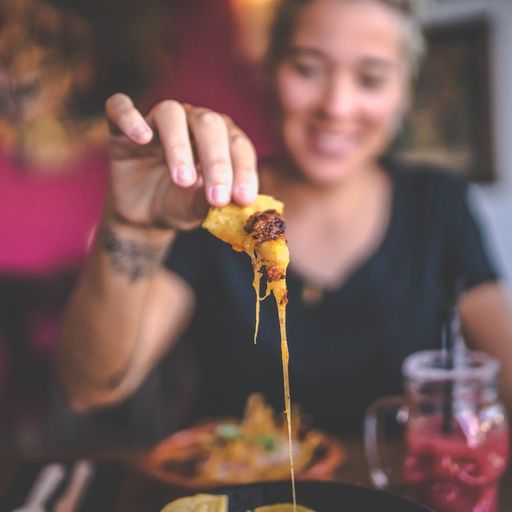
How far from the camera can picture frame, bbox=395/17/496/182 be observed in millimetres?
4504

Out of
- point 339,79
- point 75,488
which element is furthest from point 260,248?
point 339,79

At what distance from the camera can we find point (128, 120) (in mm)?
954

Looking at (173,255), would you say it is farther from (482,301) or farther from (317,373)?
(482,301)

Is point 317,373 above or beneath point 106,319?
beneath

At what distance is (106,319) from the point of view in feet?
4.37

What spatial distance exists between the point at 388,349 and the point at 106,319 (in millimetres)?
825

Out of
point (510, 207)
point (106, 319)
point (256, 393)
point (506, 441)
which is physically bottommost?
point (510, 207)

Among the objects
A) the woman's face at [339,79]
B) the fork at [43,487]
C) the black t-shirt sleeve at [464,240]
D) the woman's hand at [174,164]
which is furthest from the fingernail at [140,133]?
the black t-shirt sleeve at [464,240]

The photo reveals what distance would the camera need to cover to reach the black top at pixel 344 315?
1.77 meters

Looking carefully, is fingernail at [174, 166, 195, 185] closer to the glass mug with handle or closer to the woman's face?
the glass mug with handle

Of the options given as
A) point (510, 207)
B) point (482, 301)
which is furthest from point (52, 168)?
point (510, 207)

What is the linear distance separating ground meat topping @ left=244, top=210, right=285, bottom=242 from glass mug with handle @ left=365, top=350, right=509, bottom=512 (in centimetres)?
40

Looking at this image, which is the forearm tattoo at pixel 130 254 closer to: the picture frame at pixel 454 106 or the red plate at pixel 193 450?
the red plate at pixel 193 450

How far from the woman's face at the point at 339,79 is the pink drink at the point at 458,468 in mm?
921
